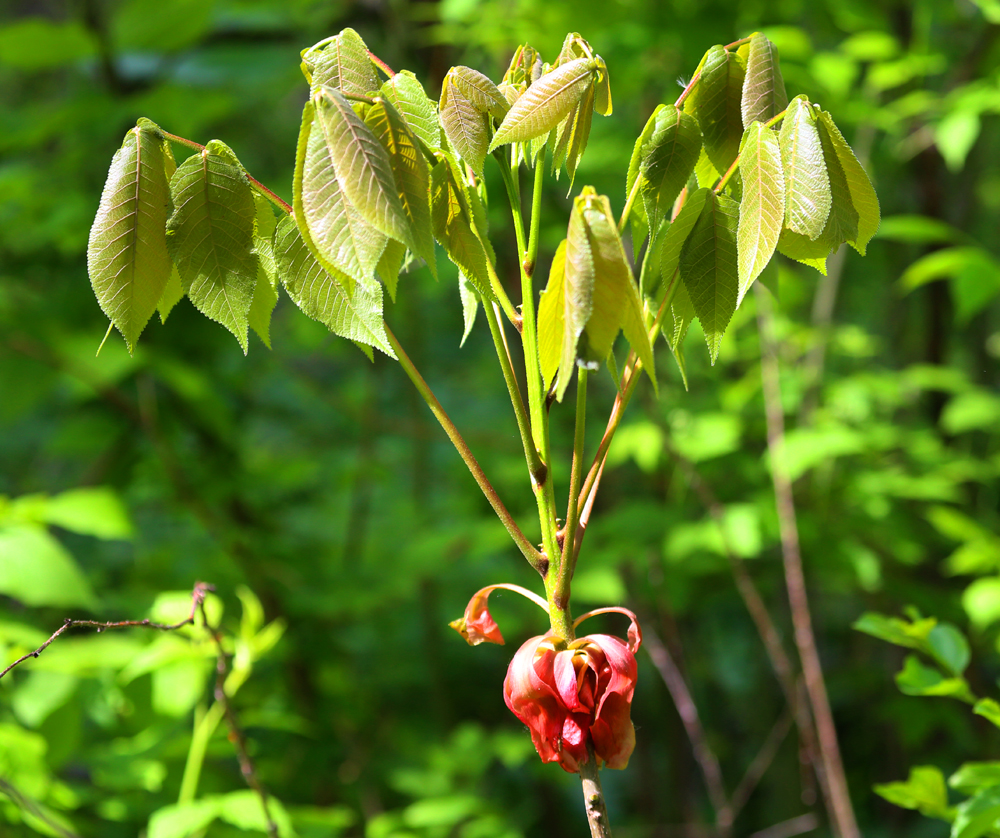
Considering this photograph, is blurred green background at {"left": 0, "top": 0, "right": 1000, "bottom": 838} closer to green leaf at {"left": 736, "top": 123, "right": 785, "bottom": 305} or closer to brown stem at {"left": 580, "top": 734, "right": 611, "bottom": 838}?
brown stem at {"left": 580, "top": 734, "right": 611, "bottom": 838}

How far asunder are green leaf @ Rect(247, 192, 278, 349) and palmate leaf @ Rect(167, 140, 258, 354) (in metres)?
0.01

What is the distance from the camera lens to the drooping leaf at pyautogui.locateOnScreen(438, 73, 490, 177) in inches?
15.3

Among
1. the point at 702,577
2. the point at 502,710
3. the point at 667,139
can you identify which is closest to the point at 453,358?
the point at 502,710

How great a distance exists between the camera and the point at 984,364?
88.0 inches

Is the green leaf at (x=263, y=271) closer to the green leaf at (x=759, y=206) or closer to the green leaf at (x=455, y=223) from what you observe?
the green leaf at (x=455, y=223)

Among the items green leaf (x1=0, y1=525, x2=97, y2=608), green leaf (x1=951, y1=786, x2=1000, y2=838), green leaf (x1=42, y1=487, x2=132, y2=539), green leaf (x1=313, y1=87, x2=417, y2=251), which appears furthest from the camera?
green leaf (x1=42, y1=487, x2=132, y2=539)

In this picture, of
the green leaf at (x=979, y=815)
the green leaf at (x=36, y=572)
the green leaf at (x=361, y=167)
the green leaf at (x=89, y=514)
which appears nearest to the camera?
the green leaf at (x=361, y=167)

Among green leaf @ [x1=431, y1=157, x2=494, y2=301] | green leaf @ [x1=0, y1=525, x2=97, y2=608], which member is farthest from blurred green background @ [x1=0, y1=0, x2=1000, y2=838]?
green leaf @ [x1=431, y1=157, x2=494, y2=301]

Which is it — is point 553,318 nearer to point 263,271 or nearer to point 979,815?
point 263,271

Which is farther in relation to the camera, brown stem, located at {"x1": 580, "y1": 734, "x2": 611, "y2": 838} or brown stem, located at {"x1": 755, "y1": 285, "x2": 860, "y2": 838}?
brown stem, located at {"x1": 755, "y1": 285, "x2": 860, "y2": 838}

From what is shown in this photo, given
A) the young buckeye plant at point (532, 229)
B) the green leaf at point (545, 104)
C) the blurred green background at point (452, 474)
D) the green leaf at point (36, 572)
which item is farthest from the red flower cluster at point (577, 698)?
the green leaf at point (36, 572)

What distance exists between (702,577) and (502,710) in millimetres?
906

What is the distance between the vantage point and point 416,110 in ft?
1.27

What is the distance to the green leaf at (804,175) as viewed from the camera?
1.11 ft
